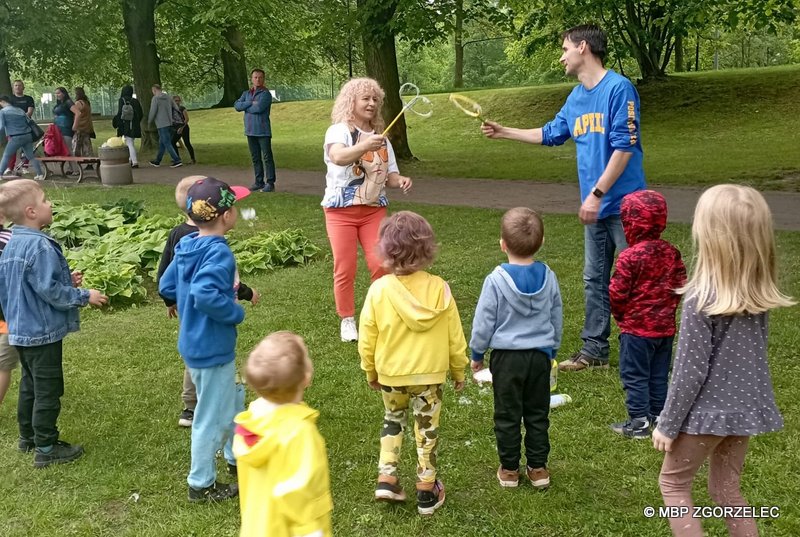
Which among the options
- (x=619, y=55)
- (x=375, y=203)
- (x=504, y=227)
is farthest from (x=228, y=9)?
(x=504, y=227)

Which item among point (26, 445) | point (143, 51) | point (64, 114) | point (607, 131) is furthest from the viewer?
point (143, 51)

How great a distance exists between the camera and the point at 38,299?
393 cm

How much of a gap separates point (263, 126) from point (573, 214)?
5593 millimetres

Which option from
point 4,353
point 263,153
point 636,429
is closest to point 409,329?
point 636,429

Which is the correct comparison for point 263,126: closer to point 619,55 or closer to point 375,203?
point 375,203

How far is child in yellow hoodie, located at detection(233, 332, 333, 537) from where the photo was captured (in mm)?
2322

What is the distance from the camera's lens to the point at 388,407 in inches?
136

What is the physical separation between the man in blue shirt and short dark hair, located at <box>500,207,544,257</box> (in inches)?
54.1

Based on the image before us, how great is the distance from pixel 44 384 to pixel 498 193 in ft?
31.5

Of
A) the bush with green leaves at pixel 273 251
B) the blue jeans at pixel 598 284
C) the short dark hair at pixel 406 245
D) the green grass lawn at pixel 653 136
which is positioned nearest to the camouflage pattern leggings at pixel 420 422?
the short dark hair at pixel 406 245

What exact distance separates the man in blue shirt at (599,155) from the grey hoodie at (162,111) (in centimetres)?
1401

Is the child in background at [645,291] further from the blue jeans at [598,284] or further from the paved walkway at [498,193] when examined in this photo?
the paved walkway at [498,193]

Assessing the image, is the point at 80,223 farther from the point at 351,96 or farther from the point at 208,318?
the point at 208,318

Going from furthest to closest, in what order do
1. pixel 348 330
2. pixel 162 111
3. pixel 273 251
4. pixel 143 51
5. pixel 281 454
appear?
1. pixel 143 51
2. pixel 162 111
3. pixel 273 251
4. pixel 348 330
5. pixel 281 454
